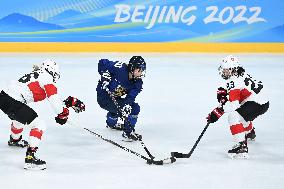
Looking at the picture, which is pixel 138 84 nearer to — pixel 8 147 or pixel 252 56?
pixel 8 147

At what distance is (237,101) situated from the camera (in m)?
3.46

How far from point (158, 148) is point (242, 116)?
1.74ft

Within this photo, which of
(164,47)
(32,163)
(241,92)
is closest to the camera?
(32,163)

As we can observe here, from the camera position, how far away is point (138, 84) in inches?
156

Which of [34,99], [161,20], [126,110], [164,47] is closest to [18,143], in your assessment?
[34,99]

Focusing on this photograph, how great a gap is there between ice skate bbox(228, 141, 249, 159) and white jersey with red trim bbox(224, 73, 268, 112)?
0.67ft

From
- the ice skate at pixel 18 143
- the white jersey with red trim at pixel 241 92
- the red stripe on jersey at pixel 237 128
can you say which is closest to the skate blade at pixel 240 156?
the red stripe on jersey at pixel 237 128

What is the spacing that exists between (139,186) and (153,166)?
400 millimetres

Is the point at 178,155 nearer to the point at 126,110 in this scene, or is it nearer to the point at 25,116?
the point at 126,110

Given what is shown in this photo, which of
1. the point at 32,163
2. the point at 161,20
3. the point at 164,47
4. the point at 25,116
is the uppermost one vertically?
the point at 161,20

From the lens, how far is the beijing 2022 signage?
9.75 meters

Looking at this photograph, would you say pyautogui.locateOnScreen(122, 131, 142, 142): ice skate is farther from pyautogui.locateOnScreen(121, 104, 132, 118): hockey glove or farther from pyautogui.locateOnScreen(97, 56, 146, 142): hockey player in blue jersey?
pyautogui.locateOnScreen(121, 104, 132, 118): hockey glove

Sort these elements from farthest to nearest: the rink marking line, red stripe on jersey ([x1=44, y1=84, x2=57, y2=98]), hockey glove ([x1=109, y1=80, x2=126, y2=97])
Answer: the rink marking line → hockey glove ([x1=109, y1=80, x2=126, y2=97]) → red stripe on jersey ([x1=44, y1=84, x2=57, y2=98])

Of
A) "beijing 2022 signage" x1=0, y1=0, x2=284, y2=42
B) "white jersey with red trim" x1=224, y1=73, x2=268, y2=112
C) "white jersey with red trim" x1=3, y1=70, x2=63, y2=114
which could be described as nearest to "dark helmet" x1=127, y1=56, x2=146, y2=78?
"white jersey with red trim" x1=224, y1=73, x2=268, y2=112
